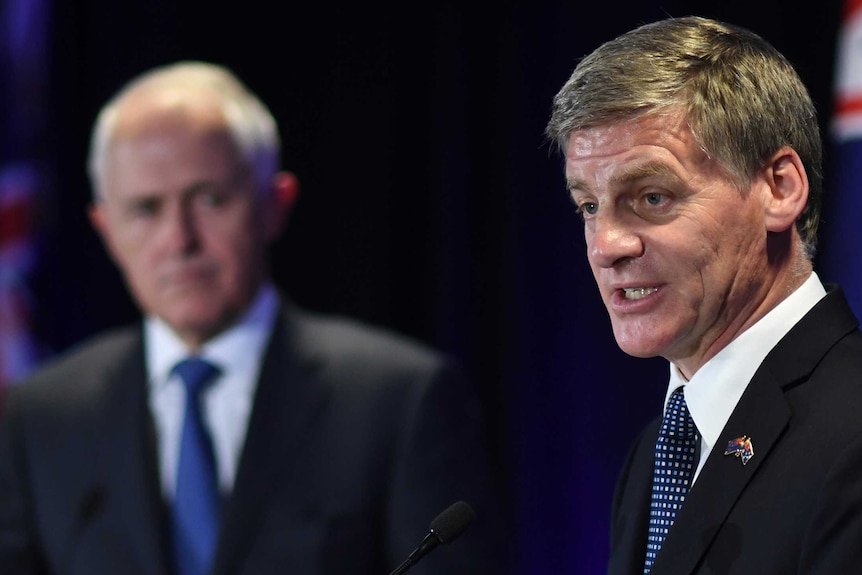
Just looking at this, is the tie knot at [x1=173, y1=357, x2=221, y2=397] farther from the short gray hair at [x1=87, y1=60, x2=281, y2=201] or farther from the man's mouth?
the man's mouth

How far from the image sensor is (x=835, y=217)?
277 centimetres

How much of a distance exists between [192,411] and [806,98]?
172 centimetres

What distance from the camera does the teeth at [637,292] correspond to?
176 cm

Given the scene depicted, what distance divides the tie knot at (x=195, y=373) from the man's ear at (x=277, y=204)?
358mm

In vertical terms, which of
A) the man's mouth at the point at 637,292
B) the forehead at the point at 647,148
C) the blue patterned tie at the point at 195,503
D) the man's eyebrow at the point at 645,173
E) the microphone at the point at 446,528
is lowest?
the blue patterned tie at the point at 195,503

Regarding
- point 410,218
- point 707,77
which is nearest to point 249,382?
point 410,218

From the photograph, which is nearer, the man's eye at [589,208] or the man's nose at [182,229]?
the man's eye at [589,208]

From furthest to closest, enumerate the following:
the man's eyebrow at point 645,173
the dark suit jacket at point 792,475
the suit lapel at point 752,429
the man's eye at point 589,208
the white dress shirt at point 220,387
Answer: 1. the white dress shirt at point 220,387
2. the man's eye at point 589,208
3. the man's eyebrow at point 645,173
4. the suit lapel at point 752,429
5. the dark suit jacket at point 792,475

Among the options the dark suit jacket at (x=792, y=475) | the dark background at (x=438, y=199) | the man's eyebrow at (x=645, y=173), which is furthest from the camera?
the dark background at (x=438, y=199)

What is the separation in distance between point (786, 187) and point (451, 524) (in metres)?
0.65

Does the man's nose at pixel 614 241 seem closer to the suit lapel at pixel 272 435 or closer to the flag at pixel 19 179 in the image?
the suit lapel at pixel 272 435

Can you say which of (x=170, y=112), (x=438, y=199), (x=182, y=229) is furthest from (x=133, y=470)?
(x=438, y=199)

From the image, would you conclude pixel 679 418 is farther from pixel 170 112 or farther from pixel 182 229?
pixel 170 112

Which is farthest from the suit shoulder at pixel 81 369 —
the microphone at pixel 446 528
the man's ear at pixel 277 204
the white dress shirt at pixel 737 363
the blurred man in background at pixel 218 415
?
the white dress shirt at pixel 737 363
